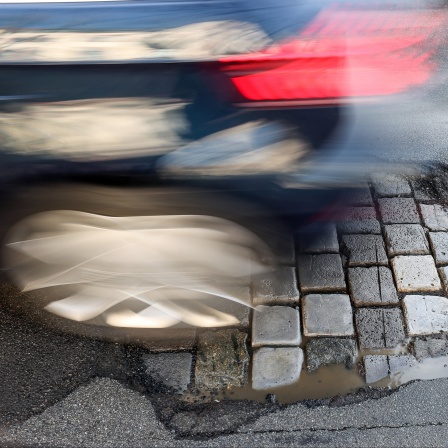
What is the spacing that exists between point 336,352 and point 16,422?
1587mm

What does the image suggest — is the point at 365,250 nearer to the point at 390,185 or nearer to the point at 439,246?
the point at 439,246

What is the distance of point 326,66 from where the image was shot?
8.25 feet

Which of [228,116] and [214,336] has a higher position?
[228,116]

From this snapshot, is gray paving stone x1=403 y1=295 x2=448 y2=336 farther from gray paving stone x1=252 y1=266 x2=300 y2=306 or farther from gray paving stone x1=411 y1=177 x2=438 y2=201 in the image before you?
gray paving stone x1=411 y1=177 x2=438 y2=201

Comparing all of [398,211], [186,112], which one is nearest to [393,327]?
[398,211]

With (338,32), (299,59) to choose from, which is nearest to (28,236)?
(299,59)

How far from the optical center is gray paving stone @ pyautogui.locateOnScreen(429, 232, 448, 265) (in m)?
3.51

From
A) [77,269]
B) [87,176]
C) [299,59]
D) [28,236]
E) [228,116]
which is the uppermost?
[299,59]

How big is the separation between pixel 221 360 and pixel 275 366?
0.28m

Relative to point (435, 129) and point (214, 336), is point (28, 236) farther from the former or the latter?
point (435, 129)

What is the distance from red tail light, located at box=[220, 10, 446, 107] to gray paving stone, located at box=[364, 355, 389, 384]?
1310mm

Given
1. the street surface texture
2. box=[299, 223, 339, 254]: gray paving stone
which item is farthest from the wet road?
box=[299, 223, 339, 254]: gray paving stone

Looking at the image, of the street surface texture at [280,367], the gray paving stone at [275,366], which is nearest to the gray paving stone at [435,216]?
the street surface texture at [280,367]

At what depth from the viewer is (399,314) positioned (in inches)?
126
